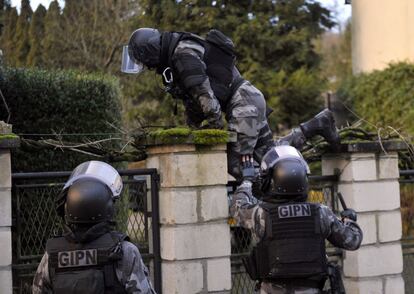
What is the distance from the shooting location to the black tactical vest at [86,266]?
3127 mm

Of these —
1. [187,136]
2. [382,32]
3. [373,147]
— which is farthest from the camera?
[382,32]

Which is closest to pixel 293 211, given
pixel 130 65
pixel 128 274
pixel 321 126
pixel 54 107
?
pixel 128 274

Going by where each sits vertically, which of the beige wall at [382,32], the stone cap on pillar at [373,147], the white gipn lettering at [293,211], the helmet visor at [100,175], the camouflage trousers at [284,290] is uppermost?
the beige wall at [382,32]

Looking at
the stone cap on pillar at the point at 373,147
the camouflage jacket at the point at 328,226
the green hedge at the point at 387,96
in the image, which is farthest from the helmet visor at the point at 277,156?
the green hedge at the point at 387,96

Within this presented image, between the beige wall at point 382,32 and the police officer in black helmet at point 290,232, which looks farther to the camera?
the beige wall at point 382,32

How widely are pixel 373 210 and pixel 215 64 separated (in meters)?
2.04

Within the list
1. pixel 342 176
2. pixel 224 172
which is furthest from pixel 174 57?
pixel 342 176

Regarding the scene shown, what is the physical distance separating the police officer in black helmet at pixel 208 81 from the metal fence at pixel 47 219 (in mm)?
714

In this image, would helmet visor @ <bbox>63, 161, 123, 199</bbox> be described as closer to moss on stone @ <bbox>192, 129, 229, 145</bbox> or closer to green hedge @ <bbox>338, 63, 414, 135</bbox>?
moss on stone @ <bbox>192, 129, 229, 145</bbox>

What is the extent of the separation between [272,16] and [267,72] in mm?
1491

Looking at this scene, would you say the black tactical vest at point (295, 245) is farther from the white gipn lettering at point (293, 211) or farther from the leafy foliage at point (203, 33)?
the leafy foliage at point (203, 33)

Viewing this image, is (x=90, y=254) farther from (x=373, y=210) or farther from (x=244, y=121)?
(x=373, y=210)

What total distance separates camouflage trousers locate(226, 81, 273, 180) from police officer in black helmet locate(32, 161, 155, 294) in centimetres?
238

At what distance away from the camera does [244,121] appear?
560cm
